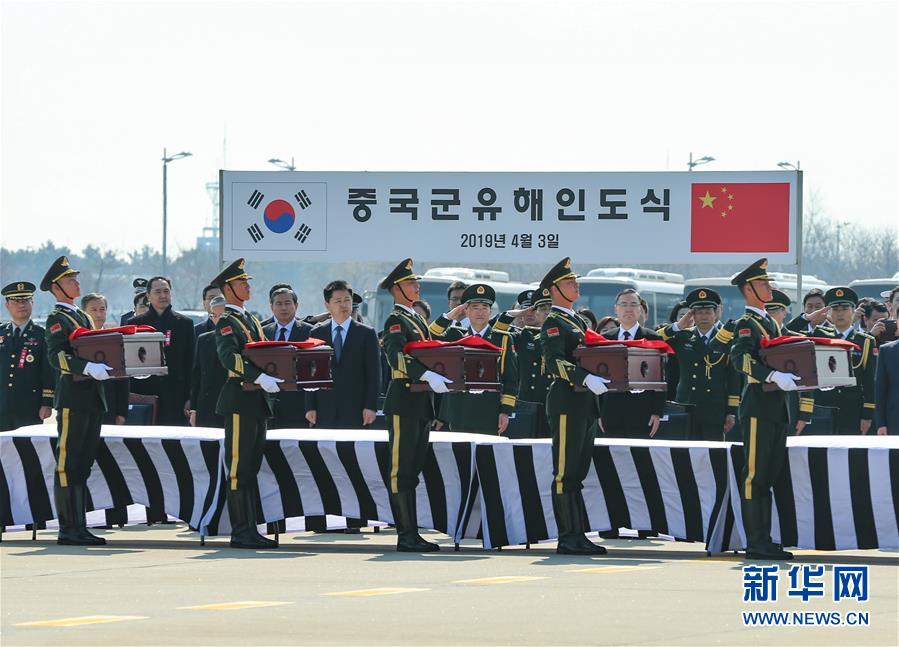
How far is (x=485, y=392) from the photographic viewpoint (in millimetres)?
A: 14289

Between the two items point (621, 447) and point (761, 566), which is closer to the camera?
point (761, 566)

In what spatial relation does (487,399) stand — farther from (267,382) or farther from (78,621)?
(78,621)

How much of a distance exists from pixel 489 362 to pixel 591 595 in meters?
3.15

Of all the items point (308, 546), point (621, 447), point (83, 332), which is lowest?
point (308, 546)

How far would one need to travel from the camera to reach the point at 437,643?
8109 millimetres

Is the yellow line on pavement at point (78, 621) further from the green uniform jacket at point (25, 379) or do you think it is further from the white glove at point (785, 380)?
the green uniform jacket at point (25, 379)

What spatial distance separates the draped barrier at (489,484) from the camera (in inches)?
476

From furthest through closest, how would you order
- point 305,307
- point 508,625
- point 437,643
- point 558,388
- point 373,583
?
point 305,307
point 558,388
point 373,583
point 508,625
point 437,643

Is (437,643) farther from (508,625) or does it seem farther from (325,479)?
(325,479)

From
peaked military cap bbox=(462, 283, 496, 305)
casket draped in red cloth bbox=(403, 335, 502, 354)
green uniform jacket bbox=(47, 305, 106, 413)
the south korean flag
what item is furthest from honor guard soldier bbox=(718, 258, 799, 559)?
the south korean flag

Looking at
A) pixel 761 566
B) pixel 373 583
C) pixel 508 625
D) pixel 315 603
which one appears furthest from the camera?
pixel 761 566

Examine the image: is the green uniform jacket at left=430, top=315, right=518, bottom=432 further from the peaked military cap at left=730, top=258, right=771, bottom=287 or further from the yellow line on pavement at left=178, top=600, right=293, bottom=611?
the yellow line on pavement at left=178, top=600, right=293, bottom=611

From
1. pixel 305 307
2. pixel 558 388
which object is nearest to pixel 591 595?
pixel 558 388

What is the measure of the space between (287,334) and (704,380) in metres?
3.56
